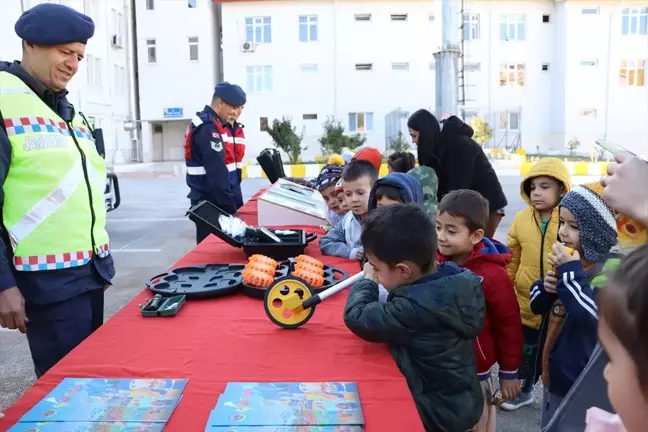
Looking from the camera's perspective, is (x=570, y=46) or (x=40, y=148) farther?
(x=570, y=46)

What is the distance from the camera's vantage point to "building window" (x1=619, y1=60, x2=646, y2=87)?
25859mm

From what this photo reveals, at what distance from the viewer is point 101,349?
1595 millimetres

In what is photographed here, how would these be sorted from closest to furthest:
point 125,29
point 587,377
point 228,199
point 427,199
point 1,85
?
point 587,377
point 1,85
point 427,199
point 228,199
point 125,29

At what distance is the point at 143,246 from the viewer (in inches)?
289

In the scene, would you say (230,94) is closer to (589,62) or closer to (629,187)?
(629,187)

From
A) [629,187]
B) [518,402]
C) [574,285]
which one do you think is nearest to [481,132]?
[518,402]

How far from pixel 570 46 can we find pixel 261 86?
13.9 meters

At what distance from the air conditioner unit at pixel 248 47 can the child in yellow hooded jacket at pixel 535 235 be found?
970 inches

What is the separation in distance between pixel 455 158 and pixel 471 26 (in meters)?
24.0

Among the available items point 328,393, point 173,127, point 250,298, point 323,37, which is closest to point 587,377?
point 328,393

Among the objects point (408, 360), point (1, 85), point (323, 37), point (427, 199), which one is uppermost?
point (323, 37)

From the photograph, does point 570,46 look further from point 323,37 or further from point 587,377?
point 587,377

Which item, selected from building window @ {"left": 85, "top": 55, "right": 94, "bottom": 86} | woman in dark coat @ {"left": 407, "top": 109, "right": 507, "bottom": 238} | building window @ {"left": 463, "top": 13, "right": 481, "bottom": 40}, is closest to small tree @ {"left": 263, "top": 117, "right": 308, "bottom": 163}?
building window @ {"left": 85, "top": 55, "right": 94, "bottom": 86}

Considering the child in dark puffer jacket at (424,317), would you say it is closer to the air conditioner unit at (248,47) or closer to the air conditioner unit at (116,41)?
the air conditioner unit at (248,47)
